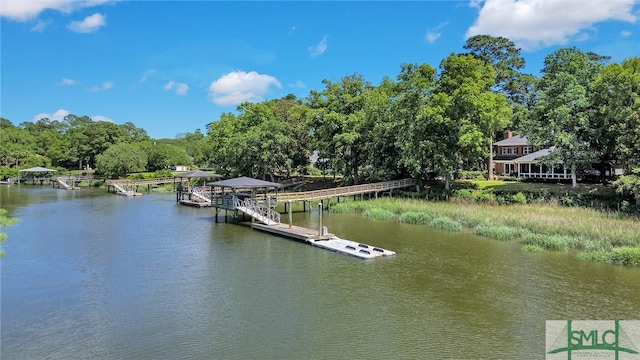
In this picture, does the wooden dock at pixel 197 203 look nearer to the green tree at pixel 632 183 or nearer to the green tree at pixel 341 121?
the green tree at pixel 341 121

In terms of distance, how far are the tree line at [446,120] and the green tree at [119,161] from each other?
16681 millimetres

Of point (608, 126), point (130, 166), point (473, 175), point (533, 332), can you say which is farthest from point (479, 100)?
point (130, 166)

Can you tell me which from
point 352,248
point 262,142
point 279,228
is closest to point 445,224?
point 352,248

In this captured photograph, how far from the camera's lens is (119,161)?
215 feet

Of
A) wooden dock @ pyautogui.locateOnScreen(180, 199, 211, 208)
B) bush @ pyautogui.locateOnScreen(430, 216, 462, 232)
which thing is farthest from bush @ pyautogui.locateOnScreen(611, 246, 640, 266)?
wooden dock @ pyautogui.locateOnScreen(180, 199, 211, 208)

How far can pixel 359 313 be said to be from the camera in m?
12.5

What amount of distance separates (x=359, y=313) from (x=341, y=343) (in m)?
2.02

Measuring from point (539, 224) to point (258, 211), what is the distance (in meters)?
16.5

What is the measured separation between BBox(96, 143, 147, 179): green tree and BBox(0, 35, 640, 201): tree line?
54.7 feet

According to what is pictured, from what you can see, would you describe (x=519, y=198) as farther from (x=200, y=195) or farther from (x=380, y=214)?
(x=200, y=195)

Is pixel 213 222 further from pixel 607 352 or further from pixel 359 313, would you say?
pixel 607 352

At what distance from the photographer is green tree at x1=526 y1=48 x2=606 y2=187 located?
3134 centimetres

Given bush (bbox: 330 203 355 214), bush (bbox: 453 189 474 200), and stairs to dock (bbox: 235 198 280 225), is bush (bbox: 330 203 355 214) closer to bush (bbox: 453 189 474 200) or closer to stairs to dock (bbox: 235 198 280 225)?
stairs to dock (bbox: 235 198 280 225)

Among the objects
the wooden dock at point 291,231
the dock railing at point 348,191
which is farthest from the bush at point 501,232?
the dock railing at point 348,191
